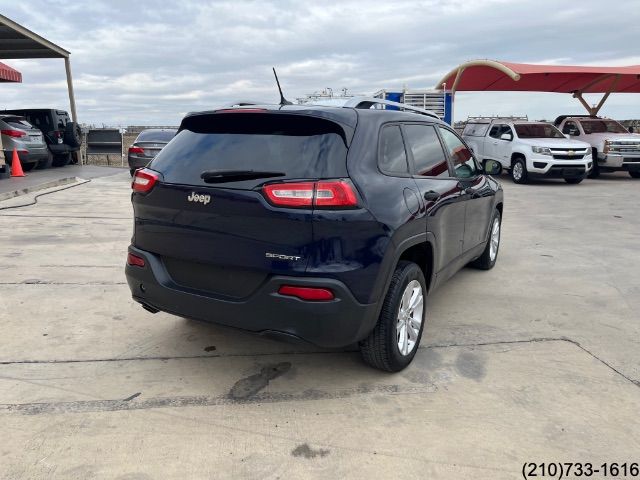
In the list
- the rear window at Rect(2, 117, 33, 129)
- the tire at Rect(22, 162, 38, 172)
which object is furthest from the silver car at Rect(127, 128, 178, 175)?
the tire at Rect(22, 162, 38, 172)

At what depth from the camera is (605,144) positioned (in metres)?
16.1

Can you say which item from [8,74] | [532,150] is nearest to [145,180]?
[532,150]

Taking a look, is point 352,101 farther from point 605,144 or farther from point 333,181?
point 605,144

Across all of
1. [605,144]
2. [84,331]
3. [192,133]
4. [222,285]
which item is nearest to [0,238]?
[84,331]

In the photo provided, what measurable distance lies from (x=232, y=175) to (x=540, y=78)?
69.3ft

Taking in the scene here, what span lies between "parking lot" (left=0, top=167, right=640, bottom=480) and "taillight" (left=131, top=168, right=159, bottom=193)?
118 cm

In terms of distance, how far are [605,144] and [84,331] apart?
16.6 metres

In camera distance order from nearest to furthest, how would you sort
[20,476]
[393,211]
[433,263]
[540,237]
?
1. [20,476]
2. [393,211]
3. [433,263]
4. [540,237]

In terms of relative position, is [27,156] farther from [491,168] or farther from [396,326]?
[396,326]

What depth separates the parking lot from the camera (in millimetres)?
2568

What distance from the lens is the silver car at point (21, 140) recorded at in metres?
13.7

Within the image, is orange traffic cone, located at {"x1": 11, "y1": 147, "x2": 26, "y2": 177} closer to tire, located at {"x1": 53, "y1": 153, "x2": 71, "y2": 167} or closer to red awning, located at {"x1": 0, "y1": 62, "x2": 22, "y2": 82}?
red awning, located at {"x1": 0, "y1": 62, "x2": 22, "y2": 82}

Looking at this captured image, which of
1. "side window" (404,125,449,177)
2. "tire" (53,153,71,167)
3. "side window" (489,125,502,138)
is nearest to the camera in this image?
"side window" (404,125,449,177)

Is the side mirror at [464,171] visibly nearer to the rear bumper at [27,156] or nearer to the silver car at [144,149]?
the silver car at [144,149]
